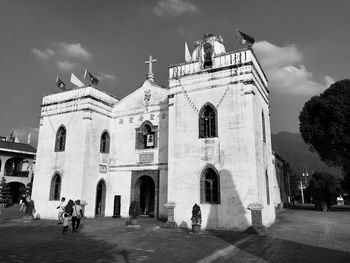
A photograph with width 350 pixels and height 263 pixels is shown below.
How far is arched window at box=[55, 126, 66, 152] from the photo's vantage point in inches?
823

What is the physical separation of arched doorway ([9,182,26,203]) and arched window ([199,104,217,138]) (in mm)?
33593

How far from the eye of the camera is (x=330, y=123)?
2553cm

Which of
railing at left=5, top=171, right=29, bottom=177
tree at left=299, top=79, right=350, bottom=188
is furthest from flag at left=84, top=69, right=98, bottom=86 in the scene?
railing at left=5, top=171, right=29, bottom=177

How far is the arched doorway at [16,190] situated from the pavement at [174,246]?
31260 millimetres

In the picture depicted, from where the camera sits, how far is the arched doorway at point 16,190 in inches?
1593

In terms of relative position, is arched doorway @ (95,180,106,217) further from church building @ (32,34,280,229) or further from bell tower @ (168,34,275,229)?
bell tower @ (168,34,275,229)

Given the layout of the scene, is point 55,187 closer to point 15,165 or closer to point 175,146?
point 175,146

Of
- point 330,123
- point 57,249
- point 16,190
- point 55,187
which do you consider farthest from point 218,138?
point 16,190

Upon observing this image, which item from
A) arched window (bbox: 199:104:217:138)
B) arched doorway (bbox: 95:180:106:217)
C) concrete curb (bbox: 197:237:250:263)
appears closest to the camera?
concrete curb (bbox: 197:237:250:263)

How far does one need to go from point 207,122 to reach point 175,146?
7.54ft

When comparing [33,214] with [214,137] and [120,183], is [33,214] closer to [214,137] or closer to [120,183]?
[120,183]

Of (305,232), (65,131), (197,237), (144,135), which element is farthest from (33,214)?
(305,232)

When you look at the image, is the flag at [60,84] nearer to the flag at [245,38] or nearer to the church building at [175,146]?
the church building at [175,146]

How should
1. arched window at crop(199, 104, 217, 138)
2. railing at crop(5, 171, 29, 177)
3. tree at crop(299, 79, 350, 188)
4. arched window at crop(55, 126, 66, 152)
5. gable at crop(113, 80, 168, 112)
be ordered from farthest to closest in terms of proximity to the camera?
railing at crop(5, 171, 29, 177) → tree at crop(299, 79, 350, 188) → arched window at crop(55, 126, 66, 152) → gable at crop(113, 80, 168, 112) → arched window at crop(199, 104, 217, 138)
